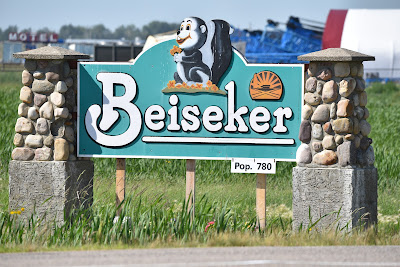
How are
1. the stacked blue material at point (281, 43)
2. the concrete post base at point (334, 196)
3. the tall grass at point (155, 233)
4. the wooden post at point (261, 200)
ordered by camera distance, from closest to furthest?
the tall grass at point (155, 233) → the concrete post base at point (334, 196) → the wooden post at point (261, 200) → the stacked blue material at point (281, 43)

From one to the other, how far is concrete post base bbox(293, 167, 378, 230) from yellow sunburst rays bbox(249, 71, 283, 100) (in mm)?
1012

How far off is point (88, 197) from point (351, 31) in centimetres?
4536

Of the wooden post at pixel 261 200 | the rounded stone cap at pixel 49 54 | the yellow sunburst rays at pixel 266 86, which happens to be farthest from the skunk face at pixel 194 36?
the wooden post at pixel 261 200

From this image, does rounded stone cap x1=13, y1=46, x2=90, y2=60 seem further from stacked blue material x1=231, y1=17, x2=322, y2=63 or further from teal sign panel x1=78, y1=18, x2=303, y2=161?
stacked blue material x1=231, y1=17, x2=322, y2=63

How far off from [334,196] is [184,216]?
180cm

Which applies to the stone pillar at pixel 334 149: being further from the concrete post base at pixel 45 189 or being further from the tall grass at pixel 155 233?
the concrete post base at pixel 45 189

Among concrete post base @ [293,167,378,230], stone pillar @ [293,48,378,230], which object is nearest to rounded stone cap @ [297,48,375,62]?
stone pillar @ [293,48,378,230]

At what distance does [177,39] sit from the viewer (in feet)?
32.2

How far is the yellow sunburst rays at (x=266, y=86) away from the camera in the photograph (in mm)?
9555

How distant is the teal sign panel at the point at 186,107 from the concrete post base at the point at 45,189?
1.36ft

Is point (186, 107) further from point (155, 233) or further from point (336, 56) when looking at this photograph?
point (336, 56)

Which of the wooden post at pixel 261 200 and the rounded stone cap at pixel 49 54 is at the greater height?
the rounded stone cap at pixel 49 54

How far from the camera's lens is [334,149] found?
920 cm

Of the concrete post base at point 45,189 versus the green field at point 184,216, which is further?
the concrete post base at point 45,189
